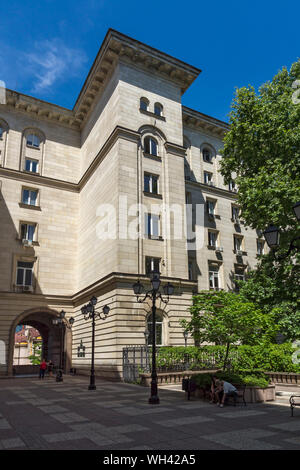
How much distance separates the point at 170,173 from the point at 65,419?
71.1 ft

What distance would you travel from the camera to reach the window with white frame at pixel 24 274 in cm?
3102

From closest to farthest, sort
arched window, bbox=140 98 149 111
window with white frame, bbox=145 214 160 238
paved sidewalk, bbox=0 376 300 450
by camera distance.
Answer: paved sidewalk, bbox=0 376 300 450, window with white frame, bbox=145 214 160 238, arched window, bbox=140 98 149 111

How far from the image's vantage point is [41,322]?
1430 inches

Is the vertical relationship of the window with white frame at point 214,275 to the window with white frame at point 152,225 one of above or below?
below

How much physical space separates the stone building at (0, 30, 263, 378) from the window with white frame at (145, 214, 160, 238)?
10cm

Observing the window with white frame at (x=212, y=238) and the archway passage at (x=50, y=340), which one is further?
the window with white frame at (x=212, y=238)

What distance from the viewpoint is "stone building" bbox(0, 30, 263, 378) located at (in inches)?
1008

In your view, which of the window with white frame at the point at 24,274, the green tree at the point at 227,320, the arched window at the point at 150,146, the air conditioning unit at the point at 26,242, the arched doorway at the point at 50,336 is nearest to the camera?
the green tree at the point at 227,320

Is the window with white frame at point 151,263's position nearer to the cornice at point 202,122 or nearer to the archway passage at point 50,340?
the archway passage at point 50,340

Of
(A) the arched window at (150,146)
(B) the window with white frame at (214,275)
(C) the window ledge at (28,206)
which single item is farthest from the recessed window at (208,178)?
(C) the window ledge at (28,206)

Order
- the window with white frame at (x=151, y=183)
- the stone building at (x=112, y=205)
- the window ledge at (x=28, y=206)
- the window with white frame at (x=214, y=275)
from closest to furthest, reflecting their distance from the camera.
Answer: the stone building at (x=112, y=205), the window with white frame at (x=151, y=183), the window ledge at (x=28, y=206), the window with white frame at (x=214, y=275)

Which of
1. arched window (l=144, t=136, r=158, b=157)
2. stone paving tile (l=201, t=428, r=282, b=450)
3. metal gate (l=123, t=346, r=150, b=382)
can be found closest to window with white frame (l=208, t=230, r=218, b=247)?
arched window (l=144, t=136, r=158, b=157)

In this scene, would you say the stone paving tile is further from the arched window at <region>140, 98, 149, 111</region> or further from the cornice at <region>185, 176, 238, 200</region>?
the cornice at <region>185, 176, 238, 200</region>

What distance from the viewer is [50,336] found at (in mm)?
36688
